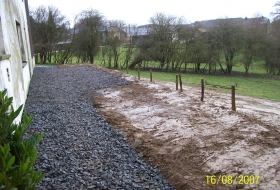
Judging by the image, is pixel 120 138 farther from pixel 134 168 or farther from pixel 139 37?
pixel 139 37

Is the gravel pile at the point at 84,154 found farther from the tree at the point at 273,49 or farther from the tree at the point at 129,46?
the tree at the point at 273,49

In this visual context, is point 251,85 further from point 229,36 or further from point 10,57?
point 10,57

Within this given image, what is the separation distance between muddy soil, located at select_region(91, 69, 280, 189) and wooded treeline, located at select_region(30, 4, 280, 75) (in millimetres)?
22805

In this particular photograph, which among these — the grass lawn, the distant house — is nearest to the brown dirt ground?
the distant house

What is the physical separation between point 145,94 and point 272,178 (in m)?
6.60

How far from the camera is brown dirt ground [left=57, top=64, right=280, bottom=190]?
368cm

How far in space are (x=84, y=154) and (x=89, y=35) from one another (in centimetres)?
2870

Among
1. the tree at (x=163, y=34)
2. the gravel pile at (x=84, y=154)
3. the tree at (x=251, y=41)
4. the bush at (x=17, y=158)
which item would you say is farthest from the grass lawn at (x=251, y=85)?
the bush at (x=17, y=158)

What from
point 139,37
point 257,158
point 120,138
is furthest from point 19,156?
point 139,37

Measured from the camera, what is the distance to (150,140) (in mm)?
5090

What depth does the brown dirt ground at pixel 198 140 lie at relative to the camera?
12.1 feet

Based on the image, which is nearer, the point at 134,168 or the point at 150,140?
the point at 134,168
